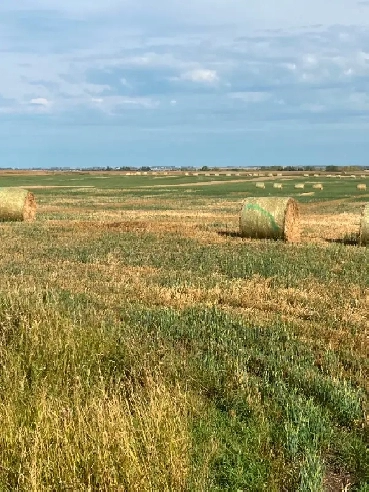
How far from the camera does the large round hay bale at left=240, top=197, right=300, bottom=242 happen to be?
20.5 metres

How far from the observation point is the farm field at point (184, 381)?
17.9 ft

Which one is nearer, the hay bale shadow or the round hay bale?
the round hay bale

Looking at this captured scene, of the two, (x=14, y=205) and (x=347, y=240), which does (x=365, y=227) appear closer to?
(x=347, y=240)

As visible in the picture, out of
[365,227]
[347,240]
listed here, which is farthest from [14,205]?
[365,227]

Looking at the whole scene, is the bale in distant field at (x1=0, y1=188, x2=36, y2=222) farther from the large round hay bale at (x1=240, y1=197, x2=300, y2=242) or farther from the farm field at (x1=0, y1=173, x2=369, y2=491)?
the farm field at (x1=0, y1=173, x2=369, y2=491)

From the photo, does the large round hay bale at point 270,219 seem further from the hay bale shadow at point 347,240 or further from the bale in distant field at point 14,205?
the bale in distant field at point 14,205

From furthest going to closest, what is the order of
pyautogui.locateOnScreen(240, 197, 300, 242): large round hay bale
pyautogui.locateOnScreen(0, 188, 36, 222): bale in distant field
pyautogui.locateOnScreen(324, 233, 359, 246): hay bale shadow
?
pyautogui.locateOnScreen(0, 188, 36, 222): bale in distant field
pyautogui.locateOnScreen(240, 197, 300, 242): large round hay bale
pyautogui.locateOnScreen(324, 233, 359, 246): hay bale shadow

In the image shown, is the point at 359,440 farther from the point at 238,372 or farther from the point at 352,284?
the point at 352,284

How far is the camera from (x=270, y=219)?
20.6 metres

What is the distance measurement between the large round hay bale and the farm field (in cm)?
650

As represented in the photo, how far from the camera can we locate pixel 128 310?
10305mm

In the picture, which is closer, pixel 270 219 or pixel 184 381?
pixel 184 381

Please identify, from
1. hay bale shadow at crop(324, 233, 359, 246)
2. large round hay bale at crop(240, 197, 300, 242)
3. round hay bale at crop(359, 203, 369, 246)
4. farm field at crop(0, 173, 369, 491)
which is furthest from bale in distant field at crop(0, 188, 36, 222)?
round hay bale at crop(359, 203, 369, 246)

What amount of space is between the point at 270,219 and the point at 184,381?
13949 mm
